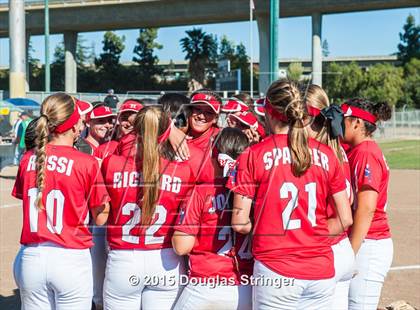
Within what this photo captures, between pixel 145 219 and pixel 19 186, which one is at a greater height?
pixel 19 186

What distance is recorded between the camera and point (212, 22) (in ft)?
172

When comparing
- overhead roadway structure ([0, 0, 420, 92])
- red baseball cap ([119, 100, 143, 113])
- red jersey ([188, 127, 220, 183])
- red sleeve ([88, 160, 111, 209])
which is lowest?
red sleeve ([88, 160, 111, 209])

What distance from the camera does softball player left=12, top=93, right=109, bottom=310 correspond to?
12.8 feet

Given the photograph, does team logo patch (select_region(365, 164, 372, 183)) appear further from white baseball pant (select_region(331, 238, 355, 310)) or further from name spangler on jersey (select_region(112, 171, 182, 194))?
name spangler on jersey (select_region(112, 171, 182, 194))

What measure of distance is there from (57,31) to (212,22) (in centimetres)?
1620

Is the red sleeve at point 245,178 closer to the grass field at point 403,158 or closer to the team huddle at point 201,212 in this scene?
the team huddle at point 201,212

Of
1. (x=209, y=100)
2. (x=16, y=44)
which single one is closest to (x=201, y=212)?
(x=209, y=100)

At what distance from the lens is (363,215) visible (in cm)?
422

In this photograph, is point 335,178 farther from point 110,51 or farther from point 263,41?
point 110,51

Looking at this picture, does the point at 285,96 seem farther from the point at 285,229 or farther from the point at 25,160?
the point at 25,160

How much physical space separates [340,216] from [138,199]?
137cm

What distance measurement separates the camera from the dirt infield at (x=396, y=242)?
7008mm

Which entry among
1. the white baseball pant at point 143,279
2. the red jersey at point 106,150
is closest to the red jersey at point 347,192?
the white baseball pant at point 143,279

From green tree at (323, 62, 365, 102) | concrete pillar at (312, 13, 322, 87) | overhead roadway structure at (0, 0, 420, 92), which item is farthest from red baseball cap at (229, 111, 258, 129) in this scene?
green tree at (323, 62, 365, 102)
